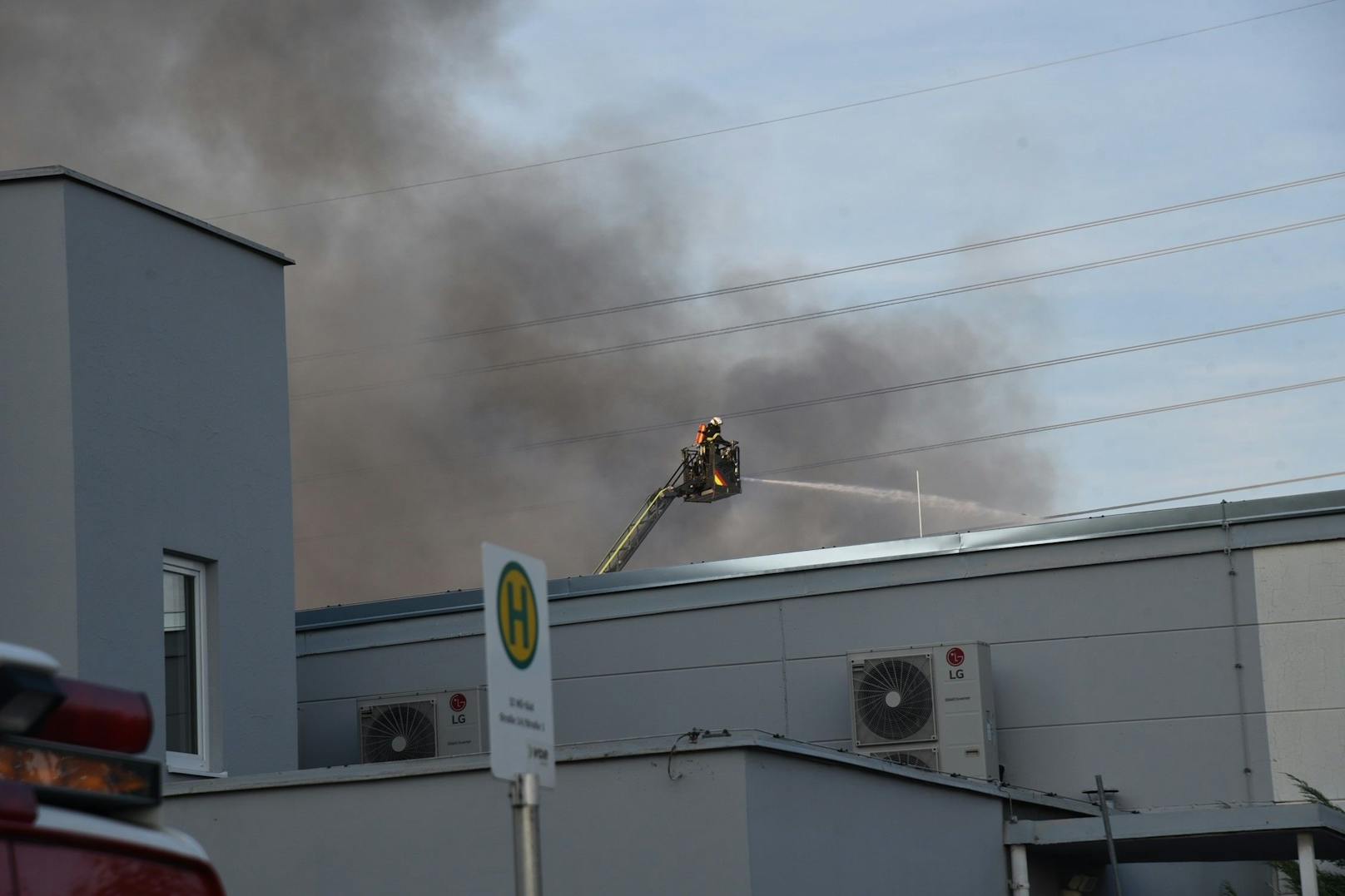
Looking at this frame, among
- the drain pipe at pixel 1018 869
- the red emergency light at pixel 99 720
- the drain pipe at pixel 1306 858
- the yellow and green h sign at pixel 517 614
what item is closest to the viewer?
the red emergency light at pixel 99 720

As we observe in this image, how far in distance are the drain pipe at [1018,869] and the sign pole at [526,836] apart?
849 centimetres

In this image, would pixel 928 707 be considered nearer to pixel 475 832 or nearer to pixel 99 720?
pixel 475 832

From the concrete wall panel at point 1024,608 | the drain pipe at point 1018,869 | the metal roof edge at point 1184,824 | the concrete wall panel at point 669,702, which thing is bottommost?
the drain pipe at point 1018,869

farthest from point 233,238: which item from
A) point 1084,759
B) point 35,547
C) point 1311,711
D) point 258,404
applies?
point 1311,711

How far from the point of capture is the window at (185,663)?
13.5m

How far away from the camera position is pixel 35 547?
494 inches

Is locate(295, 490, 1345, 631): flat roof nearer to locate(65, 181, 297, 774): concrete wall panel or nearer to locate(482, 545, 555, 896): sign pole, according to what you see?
locate(65, 181, 297, 774): concrete wall panel

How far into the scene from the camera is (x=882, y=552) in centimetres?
1741

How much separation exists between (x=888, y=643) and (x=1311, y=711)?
13.1 feet

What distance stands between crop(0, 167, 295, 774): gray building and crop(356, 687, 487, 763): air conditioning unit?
3400mm

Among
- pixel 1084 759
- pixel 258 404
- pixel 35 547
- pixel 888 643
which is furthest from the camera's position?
pixel 888 643

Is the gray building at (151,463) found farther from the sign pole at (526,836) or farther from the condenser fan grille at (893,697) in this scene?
the sign pole at (526,836)

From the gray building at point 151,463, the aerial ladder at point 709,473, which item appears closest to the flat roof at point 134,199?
the gray building at point 151,463

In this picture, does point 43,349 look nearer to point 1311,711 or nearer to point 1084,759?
point 1084,759
